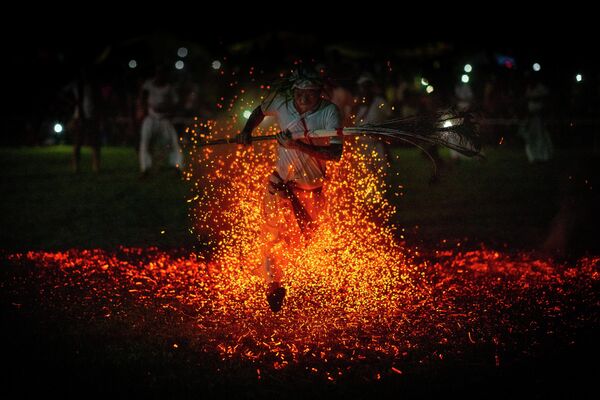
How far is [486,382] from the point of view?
5453mm

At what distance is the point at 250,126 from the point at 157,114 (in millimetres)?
12052

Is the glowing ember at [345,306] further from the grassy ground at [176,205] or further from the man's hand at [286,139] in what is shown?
the man's hand at [286,139]

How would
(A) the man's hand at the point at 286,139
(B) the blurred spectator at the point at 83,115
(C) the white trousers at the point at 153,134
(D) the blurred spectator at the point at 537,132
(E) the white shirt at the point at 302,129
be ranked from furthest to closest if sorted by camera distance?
1. (D) the blurred spectator at the point at 537,132
2. (B) the blurred spectator at the point at 83,115
3. (C) the white trousers at the point at 153,134
4. (E) the white shirt at the point at 302,129
5. (A) the man's hand at the point at 286,139

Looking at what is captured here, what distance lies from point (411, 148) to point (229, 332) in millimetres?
20970

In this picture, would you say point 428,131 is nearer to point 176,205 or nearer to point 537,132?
point 176,205

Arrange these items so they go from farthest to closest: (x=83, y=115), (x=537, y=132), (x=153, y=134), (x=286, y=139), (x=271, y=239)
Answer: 1. (x=537, y=132)
2. (x=83, y=115)
3. (x=153, y=134)
4. (x=271, y=239)
5. (x=286, y=139)

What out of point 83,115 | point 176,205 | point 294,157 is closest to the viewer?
point 294,157

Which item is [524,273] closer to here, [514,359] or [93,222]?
[514,359]

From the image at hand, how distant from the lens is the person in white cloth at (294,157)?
706 centimetres

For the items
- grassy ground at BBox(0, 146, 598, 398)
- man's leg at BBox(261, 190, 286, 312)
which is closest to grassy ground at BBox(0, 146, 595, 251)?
grassy ground at BBox(0, 146, 598, 398)

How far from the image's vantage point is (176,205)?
14.1m

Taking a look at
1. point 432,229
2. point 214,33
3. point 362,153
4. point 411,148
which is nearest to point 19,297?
point 432,229

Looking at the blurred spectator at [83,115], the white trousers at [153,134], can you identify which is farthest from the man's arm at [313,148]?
the blurred spectator at [83,115]

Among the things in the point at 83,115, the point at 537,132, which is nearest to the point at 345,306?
the point at 83,115
